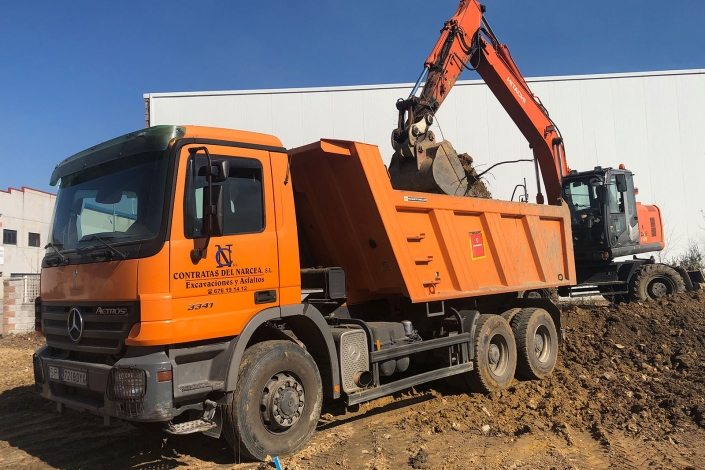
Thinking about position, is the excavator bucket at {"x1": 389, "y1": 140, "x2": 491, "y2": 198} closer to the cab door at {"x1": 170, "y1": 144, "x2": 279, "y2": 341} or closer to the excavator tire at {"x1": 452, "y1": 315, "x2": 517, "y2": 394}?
the excavator tire at {"x1": 452, "y1": 315, "x2": 517, "y2": 394}

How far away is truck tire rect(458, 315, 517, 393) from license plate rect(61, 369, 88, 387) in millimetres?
4331

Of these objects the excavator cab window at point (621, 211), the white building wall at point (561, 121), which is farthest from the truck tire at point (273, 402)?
the white building wall at point (561, 121)

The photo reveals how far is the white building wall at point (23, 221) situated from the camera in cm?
3466

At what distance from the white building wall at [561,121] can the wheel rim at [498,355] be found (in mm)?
11994

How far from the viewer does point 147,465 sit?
14.7ft

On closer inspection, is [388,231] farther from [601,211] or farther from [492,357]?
[601,211]

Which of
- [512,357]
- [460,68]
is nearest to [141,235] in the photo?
[512,357]

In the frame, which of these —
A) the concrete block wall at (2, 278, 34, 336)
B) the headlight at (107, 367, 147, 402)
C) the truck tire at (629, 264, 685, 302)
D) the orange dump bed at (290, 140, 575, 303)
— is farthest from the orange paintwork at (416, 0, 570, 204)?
the concrete block wall at (2, 278, 34, 336)

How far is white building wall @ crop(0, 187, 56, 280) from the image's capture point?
34656 millimetres

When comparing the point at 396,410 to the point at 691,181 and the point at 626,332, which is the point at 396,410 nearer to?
the point at 626,332

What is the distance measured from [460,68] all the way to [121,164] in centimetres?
611

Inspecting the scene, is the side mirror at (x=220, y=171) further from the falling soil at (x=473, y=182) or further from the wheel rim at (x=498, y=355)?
the wheel rim at (x=498, y=355)

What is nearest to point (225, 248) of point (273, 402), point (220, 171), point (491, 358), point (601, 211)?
point (220, 171)

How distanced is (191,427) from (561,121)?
1802cm
